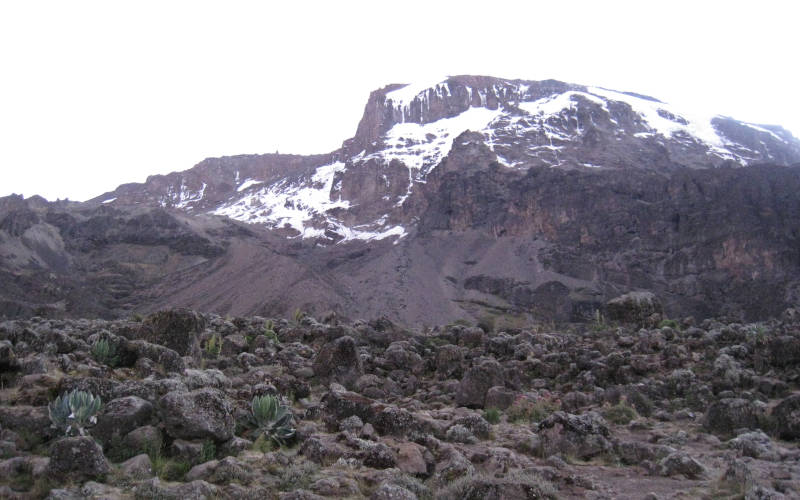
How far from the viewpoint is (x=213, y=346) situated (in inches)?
630

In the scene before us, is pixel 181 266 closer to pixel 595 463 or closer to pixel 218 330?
pixel 218 330

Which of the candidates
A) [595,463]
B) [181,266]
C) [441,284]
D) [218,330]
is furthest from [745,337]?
[181,266]

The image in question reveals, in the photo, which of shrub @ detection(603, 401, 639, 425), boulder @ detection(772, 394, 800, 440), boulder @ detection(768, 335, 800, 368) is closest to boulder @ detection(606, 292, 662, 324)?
boulder @ detection(768, 335, 800, 368)

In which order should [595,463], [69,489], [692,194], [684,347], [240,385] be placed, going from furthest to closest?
[692,194] < [684,347] < [240,385] < [595,463] < [69,489]

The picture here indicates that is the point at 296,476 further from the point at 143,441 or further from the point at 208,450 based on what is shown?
the point at 143,441

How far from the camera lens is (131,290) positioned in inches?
4444

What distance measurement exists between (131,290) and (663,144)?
138 metres

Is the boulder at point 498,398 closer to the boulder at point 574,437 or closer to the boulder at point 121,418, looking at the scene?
the boulder at point 574,437

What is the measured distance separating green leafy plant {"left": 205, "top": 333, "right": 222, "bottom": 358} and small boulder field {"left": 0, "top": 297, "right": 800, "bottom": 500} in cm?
6

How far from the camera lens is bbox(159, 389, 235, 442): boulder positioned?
7102 mm

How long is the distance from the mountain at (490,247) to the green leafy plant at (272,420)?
7115 centimetres

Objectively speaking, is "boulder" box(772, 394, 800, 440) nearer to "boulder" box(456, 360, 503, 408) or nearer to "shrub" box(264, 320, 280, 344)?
"boulder" box(456, 360, 503, 408)

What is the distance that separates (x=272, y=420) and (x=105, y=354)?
436 centimetres

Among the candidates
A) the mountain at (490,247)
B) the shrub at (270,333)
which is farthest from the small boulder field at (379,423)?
the mountain at (490,247)
